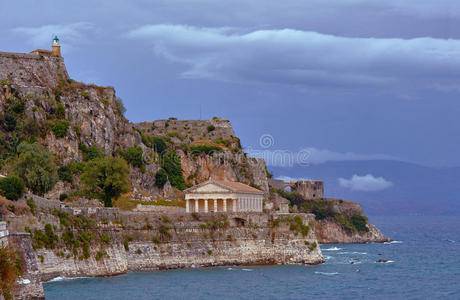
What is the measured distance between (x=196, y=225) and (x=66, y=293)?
23216 mm

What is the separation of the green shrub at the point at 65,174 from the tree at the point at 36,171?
12.9 meters

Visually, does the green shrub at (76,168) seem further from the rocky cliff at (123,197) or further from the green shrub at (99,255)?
the green shrub at (99,255)

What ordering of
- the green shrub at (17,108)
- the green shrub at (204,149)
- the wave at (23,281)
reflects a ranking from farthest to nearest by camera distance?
1. the green shrub at (204,149)
2. the green shrub at (17,108)
3. the wave at (23,281)

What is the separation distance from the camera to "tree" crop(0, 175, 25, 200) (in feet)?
208

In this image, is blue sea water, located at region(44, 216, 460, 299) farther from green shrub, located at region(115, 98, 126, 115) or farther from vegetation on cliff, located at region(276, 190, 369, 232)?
vegetation on cliff, located at region(276, 190, 369, 232)

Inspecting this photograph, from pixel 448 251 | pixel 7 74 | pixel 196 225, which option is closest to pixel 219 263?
pixel 196 225

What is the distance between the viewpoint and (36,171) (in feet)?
270

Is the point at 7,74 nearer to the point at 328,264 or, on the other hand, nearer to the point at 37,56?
the point at 37,56

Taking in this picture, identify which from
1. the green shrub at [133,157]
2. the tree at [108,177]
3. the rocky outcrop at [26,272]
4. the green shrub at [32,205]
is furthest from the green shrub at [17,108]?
the rocky outcrop at [26,272]

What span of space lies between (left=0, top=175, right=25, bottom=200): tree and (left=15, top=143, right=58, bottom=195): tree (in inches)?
665

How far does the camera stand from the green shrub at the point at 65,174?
9762 centimetres

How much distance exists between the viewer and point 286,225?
84875 mm

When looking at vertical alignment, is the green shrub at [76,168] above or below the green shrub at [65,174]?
above

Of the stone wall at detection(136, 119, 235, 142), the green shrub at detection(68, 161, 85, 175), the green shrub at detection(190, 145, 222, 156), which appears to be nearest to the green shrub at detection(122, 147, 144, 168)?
the green shrub at detection(68, 161, 85, 175)
